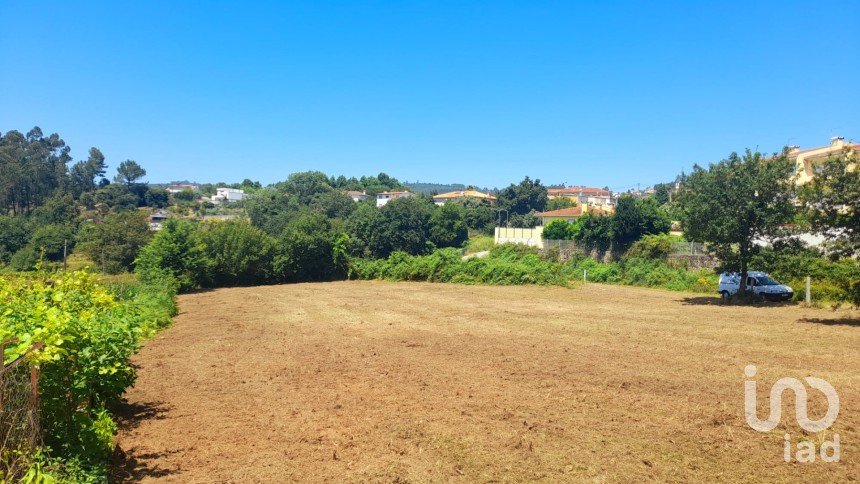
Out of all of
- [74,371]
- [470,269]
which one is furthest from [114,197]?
[74,371]

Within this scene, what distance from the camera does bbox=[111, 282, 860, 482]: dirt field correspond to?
6.68 meters

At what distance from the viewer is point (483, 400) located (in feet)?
31.1

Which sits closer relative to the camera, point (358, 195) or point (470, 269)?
point (470, 269)

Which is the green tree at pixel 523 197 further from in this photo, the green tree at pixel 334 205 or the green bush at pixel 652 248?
the green bush at pixel 652 248

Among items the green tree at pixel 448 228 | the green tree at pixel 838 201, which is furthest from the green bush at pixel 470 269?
the green tree at pixel 838 201

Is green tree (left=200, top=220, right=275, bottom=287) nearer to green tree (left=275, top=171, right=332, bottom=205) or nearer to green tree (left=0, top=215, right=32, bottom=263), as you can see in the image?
green tree (left=0, top=215, right=32, bottom=263)

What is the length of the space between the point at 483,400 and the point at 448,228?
63.2 metres

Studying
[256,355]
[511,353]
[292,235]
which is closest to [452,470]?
[511,353]

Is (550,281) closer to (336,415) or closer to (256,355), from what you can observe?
(256,355)

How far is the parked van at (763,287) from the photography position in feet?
84.0

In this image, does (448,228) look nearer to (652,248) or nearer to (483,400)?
(652,248)

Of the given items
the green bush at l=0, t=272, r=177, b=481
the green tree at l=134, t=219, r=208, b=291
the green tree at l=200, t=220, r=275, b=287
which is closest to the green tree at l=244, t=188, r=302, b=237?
the green tree at l=200, t=220, r=275, b=287

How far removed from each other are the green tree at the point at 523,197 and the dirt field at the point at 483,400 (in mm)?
90414

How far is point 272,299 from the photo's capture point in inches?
1253
